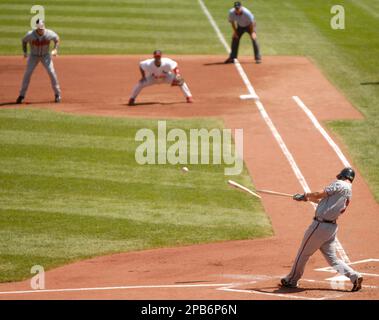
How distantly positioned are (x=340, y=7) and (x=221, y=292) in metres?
29.4

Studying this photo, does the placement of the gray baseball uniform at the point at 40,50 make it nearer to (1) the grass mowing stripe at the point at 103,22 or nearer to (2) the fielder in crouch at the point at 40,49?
(2) the fielder in crouch at the point at 40,49

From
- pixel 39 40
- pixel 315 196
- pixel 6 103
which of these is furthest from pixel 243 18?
pixel 315 196

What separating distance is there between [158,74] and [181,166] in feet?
18.5

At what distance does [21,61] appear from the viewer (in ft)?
107

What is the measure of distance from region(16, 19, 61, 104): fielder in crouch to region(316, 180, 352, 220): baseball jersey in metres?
13.4

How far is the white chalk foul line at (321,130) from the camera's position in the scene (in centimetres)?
Result: 2211

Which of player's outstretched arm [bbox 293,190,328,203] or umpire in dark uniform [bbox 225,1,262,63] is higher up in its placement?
player's outstretched arm [bbox 293,190,328,203]

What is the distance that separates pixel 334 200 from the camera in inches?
557

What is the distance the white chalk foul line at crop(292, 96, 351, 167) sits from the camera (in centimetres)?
2211

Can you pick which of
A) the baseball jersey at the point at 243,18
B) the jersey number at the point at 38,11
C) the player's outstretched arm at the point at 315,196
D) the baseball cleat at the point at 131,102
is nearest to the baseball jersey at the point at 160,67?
the baseball cleat at the point at 131,102

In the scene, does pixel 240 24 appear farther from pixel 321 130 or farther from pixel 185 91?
pixel 321 130

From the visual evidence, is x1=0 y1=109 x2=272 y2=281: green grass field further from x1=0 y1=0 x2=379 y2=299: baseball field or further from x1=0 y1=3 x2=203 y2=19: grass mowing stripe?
x1=0 y1=3 x2=203 y2=19: grass mowing stripe

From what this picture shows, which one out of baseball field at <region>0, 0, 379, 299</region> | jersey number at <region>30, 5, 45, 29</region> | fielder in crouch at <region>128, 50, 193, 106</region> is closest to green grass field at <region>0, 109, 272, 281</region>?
baseball field at <region>0, 0, 379, 299</region>

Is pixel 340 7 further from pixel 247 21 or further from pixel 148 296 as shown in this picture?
pixel 148 296
